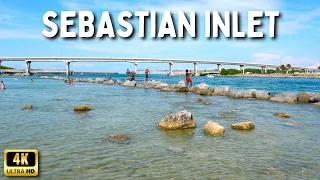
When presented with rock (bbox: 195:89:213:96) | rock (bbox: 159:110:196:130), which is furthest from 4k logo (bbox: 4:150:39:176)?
rock (bbox: 195:89:213:96)

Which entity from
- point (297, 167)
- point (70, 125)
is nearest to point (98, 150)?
point (70, 125)

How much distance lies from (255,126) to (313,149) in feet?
12.4

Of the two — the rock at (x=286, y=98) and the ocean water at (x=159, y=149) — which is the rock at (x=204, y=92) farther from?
the ocean water at (x=159, y=149)

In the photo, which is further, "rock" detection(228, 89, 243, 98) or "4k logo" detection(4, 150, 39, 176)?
"rock" detection(228, 89, 243, 98)

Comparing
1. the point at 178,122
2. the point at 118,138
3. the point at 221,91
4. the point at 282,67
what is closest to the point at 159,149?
the point at 118,138

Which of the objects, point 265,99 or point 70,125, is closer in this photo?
point 70,125

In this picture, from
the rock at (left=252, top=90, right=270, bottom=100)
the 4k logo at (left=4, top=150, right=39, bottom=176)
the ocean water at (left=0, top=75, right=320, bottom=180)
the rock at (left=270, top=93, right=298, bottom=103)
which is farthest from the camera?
the rock at (left=252, top=90, right=270, bottom=100)

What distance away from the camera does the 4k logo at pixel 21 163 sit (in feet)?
18.2

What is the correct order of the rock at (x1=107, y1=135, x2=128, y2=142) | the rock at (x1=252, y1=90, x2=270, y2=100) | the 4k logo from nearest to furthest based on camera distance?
1. the 4k logo
2. the rock at (x1=107, y1=135, x2=128, y2=142)
3. the rock at (x1=252, y1=90, x2=270, y2=100)

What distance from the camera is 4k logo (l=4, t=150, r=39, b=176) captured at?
5.56m

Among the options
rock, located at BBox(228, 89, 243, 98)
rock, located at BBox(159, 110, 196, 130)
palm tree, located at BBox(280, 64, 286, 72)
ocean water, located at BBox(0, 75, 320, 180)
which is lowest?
ocean water, located at BBox(0, 75, 320, 180)

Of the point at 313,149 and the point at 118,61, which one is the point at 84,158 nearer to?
the point at 313,149

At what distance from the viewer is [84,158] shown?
25.2 ft

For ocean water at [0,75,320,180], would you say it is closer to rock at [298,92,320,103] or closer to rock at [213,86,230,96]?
rock at [298,92,320,103]
